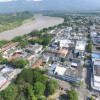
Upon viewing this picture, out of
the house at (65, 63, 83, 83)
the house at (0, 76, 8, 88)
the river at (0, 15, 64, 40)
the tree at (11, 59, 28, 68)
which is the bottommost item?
the house at (0, 76, 8, 88)

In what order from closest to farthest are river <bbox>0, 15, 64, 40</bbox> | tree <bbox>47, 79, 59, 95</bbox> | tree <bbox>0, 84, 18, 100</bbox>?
tree <bbox>0, 84, 18, 100</bbox>, tree <bbox>47, 79, 59, 95</bbox>, river <bbox>0, 15, 64, 40</bbox>

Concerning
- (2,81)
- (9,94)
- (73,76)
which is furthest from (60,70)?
(2,81)

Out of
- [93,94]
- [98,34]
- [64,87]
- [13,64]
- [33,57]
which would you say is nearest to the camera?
[93,94]

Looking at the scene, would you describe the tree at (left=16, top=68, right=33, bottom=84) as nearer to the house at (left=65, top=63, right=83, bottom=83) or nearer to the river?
the house at (left=65, top=63, right=83, bottom=83)

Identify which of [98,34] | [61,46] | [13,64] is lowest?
[13,64]

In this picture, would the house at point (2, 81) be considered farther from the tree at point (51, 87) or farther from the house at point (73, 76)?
the house at point (73, 76)

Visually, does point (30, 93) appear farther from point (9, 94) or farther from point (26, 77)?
point (26, 77)

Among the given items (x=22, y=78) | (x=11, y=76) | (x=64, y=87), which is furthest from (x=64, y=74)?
(x=11, y=76)

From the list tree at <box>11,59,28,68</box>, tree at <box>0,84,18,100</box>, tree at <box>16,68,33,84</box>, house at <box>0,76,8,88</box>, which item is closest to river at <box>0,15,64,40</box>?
tree at <box>11,59,28,68</box>

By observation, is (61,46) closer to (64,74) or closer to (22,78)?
(64,74)

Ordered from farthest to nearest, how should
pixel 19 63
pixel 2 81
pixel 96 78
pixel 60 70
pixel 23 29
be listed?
1. pixel 23 29
2. pixel 19 63
3. pixel 60 70
4. pixel 2 81
5. pixel 96 78

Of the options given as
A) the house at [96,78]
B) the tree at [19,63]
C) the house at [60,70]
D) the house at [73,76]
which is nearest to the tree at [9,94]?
the tree at [19,63]
